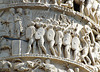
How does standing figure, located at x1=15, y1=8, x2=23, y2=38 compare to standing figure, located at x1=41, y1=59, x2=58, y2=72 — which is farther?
standing figure, located at x1=15, y1=8, x2=23, y2=38

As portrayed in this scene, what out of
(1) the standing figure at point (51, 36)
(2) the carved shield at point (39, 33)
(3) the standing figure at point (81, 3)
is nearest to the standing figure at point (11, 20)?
(2) the carved shield at point (39, 33)

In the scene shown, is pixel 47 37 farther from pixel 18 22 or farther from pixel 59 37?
pixel 18 22

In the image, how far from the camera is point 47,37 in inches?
539

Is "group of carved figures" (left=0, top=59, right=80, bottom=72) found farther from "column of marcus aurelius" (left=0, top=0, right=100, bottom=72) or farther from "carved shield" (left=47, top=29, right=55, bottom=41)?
"carved shield" (left=47, top=29, right=55, bottom=41)

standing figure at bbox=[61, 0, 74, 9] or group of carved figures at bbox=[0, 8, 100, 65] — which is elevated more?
standing figure at bbox=[61, 0, 74, 9]

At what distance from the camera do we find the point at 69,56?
13.7 meters

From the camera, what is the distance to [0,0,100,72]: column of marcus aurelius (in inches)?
528

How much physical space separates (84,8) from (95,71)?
199 centimetres

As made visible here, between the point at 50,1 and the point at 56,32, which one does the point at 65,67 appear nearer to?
the point at 56,32

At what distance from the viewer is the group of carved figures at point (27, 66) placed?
13.3m

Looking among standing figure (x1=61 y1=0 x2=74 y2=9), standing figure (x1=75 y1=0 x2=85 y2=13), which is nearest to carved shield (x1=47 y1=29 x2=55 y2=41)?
standing figure (x1=61 y1=0 x2=74 y2=9)

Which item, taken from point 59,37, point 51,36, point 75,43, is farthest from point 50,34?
point 75,43

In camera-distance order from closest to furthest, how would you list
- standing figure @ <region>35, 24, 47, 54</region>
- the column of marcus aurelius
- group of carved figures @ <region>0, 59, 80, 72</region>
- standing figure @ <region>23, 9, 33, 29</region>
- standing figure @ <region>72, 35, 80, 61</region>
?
group of carved figures @ <region>0, 59, 80, 72</region> < the column of marcus aurelius < standing figure @ <region>35, 24, 47, 54</region> < standing figure @ <region>72, 35, 80, 61</region> < standing figure @ <region>23, 9, 33, 29</region>

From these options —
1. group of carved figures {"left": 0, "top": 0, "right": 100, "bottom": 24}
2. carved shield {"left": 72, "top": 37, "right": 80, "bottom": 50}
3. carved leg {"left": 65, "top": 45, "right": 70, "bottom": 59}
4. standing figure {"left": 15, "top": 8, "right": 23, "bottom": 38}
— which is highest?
group of carved figures {"left": 0, "top": 0, "right": 100, "bottom": 24}
